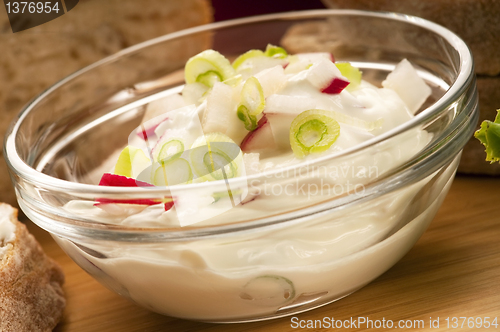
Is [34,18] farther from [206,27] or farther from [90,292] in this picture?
[90,292]

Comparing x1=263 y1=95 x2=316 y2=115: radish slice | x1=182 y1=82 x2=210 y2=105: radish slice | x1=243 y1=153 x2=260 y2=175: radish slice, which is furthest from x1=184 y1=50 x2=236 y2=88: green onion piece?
x1=243 y1=153 x2=260 y2=175: radish slice

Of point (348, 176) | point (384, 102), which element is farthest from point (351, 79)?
point (348, 176)

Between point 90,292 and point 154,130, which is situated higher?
point 154,130

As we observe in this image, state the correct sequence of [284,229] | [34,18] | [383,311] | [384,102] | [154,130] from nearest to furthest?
[284,229] < [383,311] < [384,102] < [154,130] < [34,18]

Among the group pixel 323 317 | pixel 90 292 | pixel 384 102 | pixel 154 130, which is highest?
pixel 384 102

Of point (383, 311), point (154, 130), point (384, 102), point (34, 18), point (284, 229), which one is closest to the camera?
point (284, 229)

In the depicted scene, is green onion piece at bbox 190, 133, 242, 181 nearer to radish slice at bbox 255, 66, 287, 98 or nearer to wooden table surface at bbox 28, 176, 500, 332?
radish slice at bbox 255, 66, 287, 98

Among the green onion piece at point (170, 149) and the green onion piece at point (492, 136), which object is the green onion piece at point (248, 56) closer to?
the green onion piece at point (170, 149)

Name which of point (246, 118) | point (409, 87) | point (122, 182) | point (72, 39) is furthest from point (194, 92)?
point (72, 39)
